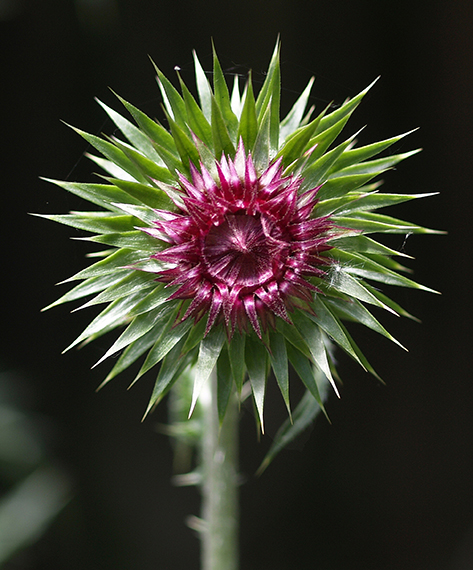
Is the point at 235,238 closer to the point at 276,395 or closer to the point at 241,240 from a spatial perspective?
the point at 241,240

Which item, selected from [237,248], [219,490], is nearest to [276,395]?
[219,490]

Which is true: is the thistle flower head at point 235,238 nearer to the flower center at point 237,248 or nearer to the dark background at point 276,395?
the flower center at point 237,248

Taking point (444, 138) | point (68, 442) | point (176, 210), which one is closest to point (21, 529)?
point (68, 442)

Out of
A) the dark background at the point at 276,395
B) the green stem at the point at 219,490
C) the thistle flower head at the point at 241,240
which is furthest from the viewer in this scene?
the dark background at the point at 276,395

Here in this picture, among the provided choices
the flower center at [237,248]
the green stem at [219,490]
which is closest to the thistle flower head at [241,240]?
the flower center at [237,248]

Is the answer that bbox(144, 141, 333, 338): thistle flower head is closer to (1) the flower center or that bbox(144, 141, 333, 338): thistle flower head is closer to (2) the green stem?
(1) the flower center

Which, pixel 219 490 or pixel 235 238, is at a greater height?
pixel 235 238

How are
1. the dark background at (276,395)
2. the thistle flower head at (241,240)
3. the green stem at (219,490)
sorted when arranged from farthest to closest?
the dark background at (276,395) < the green stem at (219,490) < the thistle flower head at (241,240)
